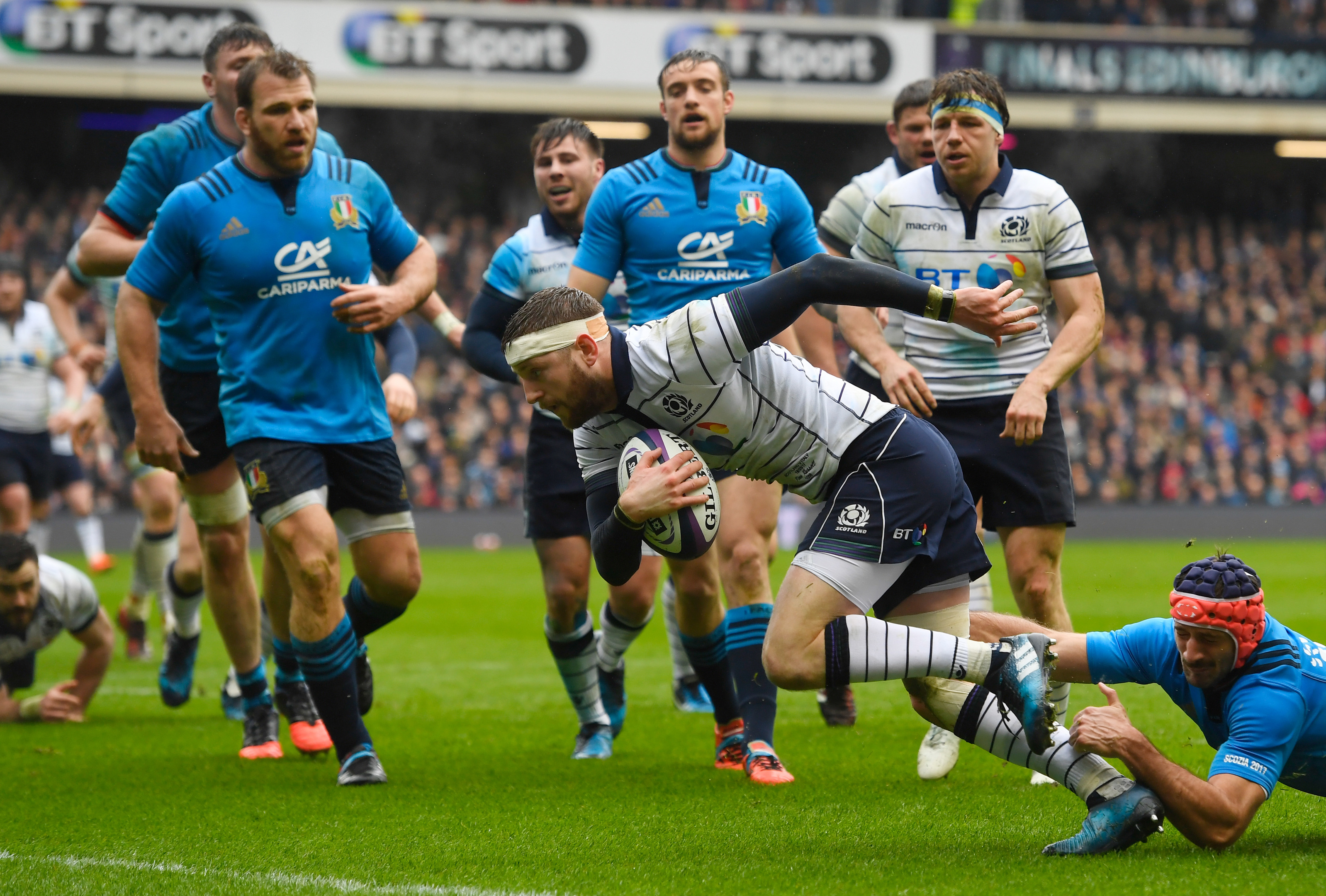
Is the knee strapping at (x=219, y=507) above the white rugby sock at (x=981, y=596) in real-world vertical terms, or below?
above

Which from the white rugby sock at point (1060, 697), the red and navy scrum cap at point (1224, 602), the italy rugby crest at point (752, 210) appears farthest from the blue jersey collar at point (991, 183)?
the red and navy scrum cap at point (1224, 602)

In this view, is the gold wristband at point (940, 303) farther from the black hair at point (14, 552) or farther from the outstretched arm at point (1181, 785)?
the black hair at point (14, 552)

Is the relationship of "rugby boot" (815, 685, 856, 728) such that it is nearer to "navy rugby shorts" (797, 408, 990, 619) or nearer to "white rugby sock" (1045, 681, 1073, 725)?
"white rugby sock" (1045, 681, 1073, 725)

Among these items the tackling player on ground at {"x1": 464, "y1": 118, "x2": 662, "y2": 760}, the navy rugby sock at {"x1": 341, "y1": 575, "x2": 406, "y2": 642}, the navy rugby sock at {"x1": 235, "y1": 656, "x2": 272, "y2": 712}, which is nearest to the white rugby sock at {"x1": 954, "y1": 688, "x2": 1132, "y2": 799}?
the tackling player on ground at {"x1": 464, "y1": 118, "x2": 662, "y2": 760}

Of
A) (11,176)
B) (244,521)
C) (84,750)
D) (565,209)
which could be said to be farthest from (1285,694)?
(11,176)

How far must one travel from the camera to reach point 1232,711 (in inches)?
158

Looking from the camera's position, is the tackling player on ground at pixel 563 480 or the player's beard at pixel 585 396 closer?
the player's beard at pixel 585 396

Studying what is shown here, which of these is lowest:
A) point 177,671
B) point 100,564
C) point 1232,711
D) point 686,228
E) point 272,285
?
point 100,564

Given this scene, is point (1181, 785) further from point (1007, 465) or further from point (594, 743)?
point (594, 743)

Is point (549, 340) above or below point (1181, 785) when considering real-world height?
above

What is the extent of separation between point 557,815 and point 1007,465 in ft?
6.77

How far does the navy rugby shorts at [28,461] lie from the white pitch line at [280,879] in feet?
20.7

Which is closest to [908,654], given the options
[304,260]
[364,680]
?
[304,260]

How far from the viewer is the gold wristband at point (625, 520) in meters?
4.22
